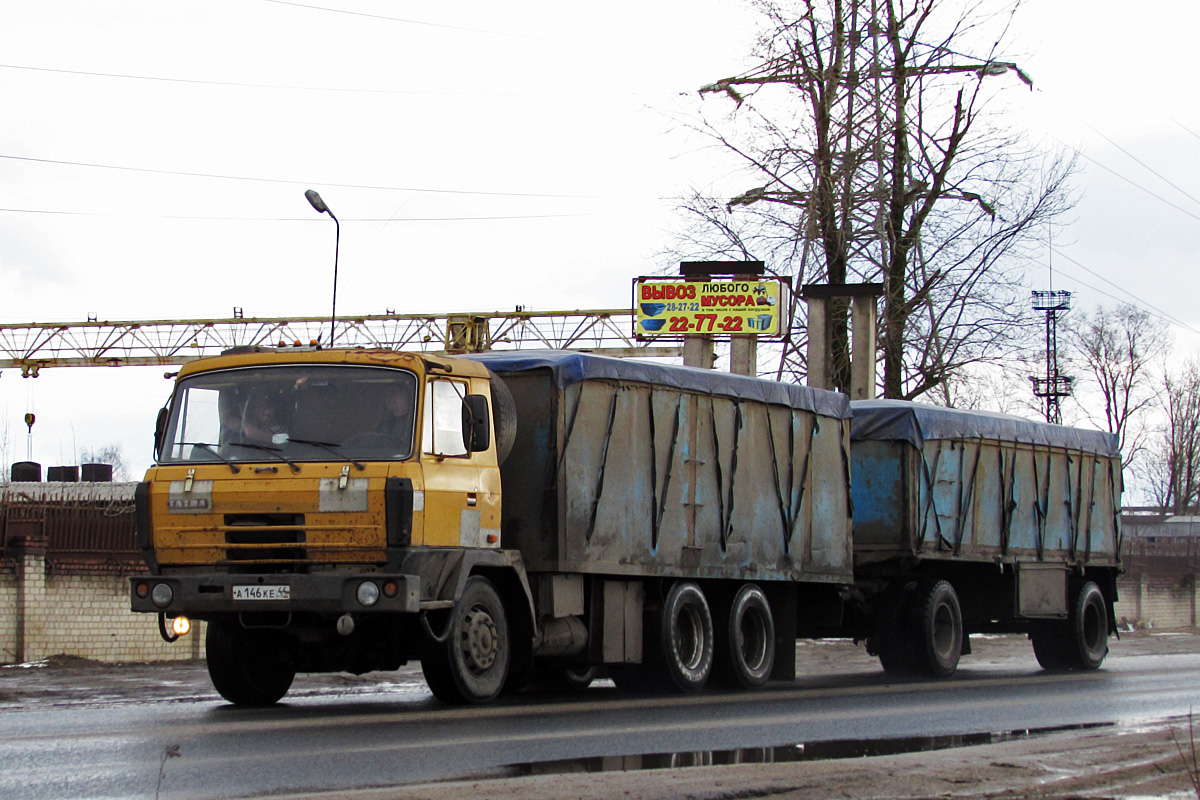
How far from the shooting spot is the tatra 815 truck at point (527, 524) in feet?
37.4

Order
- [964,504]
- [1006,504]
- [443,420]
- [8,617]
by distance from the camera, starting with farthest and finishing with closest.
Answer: [8,617]
[1006,504]
[964,504]
[443,420]

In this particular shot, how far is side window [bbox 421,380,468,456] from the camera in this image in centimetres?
1177

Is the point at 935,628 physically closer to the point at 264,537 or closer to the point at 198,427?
the point at 264,537

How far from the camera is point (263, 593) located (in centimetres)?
1127

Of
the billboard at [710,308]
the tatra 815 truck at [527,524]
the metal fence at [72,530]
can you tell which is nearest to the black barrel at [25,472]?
the metal fence at [72,530]

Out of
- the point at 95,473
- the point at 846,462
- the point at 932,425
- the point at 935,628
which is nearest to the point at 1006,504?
the point at 932,425

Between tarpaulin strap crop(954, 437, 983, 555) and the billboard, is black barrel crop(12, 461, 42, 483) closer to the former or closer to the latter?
the billboard

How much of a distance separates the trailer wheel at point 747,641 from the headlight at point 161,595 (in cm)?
582

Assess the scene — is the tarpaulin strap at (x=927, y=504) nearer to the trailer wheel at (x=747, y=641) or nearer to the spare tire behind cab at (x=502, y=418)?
the trailer wheel at (x=747, y=641)

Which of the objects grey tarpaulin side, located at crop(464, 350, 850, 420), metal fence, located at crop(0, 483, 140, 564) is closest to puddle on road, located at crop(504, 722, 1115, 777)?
grey tarpaulin side, located at crop(464, 350, 850, 420)


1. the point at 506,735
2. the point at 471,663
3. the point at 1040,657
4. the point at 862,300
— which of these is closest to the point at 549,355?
the point at 471,663

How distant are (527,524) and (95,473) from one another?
38.4 meters

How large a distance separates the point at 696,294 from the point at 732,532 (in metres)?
19.9

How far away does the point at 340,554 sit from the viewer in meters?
11.3
